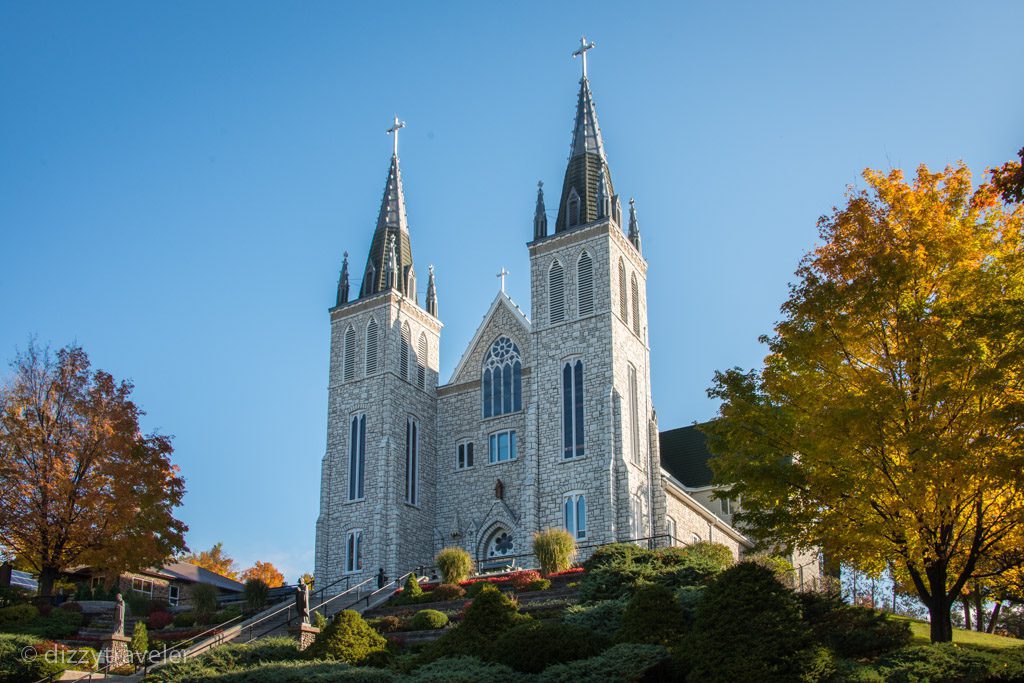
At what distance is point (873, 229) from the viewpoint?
59.7ft

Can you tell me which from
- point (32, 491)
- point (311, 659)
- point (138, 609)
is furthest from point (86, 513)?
point (311, 659)

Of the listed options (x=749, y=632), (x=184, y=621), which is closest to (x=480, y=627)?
(x=749, y=632)

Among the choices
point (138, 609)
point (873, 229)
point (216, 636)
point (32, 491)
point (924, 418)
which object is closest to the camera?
point (924, 418)

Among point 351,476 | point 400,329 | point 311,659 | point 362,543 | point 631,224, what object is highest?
point 631,224

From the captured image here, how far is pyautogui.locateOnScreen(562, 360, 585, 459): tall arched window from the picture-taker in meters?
38.8

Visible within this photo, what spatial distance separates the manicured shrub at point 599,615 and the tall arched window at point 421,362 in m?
24.2

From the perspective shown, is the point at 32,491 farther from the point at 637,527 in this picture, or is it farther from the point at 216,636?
the point at 637,527

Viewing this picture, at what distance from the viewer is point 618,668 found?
15367 millimetres

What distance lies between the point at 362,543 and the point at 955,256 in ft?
97.2

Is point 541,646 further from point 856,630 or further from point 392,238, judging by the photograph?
point 392,238

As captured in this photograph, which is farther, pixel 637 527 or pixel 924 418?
pixel 637 527

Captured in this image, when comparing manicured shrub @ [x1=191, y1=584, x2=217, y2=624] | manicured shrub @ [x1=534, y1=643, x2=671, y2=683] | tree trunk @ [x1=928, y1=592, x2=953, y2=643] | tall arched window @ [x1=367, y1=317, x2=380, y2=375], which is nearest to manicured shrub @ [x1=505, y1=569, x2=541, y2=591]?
manicured shrub @ [x1=191, y1=584, x2=217, y2=624]

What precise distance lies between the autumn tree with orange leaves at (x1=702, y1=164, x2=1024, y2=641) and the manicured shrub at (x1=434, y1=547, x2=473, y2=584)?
648 inches

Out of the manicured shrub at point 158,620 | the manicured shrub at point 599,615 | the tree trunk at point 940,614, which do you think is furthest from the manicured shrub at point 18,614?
the tree trunk at point 940,614
